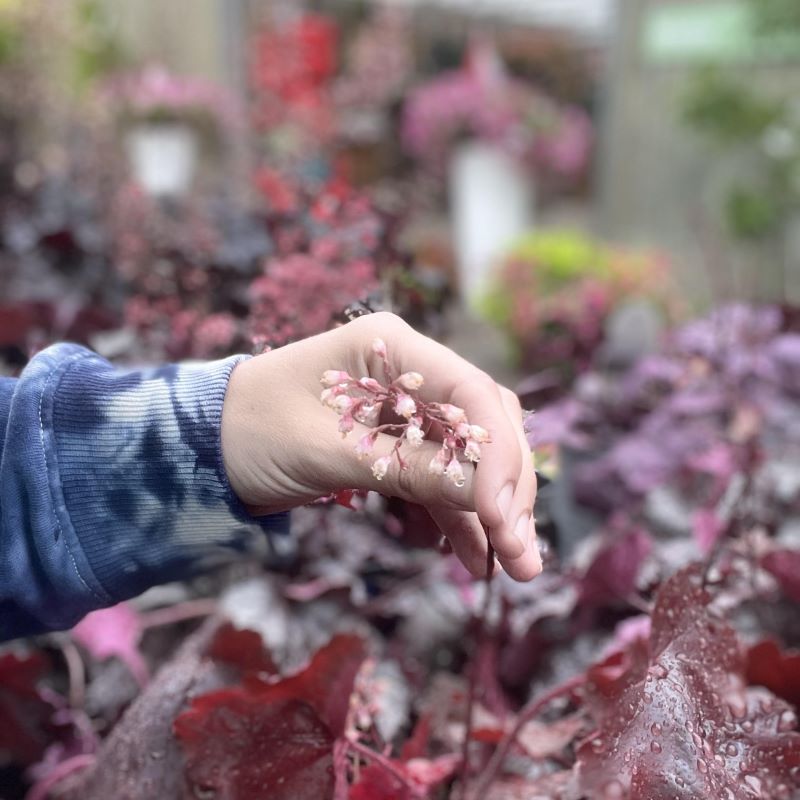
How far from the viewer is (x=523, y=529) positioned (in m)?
0.42

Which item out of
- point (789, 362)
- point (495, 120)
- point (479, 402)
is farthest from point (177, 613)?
point (495, 120)

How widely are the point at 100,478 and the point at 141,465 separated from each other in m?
0.03

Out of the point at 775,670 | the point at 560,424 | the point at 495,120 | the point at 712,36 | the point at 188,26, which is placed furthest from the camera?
the point at 188,26

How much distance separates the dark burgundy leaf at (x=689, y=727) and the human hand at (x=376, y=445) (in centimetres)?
12

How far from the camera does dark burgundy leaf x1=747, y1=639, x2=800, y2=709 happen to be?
614 millimetres

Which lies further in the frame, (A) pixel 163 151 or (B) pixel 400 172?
(B) pixel 400 172

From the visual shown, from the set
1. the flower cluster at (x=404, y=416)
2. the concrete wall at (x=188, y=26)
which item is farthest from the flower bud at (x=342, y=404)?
the concrete wall at (x=188, y=26)

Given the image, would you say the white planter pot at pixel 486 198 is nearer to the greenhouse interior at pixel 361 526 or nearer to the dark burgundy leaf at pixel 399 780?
the greenhouse interior at pixel 361 526

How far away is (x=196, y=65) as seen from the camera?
6.59 m

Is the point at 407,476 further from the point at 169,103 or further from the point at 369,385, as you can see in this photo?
the point at 169,103

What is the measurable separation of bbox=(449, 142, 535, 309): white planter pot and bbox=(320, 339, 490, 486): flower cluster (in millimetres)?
4474

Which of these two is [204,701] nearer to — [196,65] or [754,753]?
[754,753]

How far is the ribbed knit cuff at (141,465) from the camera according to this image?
49cm

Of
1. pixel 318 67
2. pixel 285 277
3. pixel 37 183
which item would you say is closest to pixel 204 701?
pixel 285 277
